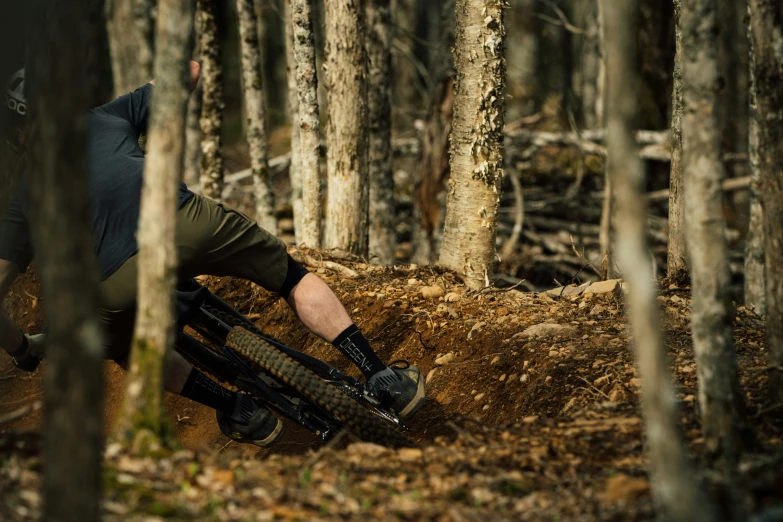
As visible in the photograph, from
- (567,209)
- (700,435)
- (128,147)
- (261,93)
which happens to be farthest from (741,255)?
(128,147)

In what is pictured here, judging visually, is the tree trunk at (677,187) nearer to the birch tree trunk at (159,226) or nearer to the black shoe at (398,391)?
the black shoe at (398,391)

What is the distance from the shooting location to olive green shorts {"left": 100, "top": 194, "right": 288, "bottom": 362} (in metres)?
3.90

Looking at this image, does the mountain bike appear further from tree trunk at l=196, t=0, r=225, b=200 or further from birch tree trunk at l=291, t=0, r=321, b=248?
tree trunk at l=196, t=0, r=225, b=200

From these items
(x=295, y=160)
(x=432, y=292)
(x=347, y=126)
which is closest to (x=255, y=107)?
(x=295, y=160)

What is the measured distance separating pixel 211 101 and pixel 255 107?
2.09ft

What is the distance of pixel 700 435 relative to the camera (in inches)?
130

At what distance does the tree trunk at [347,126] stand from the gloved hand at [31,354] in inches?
116

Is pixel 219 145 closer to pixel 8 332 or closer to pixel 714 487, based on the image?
pixel 8 332

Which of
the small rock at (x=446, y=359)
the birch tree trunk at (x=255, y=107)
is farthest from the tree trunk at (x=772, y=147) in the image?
the birch tree trunk at (x=255, y=107)

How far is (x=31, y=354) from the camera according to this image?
434cm

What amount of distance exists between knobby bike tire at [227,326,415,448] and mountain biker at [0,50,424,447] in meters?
0.28

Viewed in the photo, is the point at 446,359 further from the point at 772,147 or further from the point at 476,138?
the point at 772,147

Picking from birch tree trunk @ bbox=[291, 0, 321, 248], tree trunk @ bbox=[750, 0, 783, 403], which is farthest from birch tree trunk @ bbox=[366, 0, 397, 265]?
tree trunk @ bbox=[750, 0, 783, 403]

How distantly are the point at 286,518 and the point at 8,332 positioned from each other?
220 centimetres
